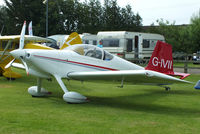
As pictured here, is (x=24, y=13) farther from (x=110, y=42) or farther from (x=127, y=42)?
(x=127, y=42)

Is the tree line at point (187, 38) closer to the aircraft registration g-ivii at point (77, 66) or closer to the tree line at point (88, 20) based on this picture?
the tree line at point (88, 20)

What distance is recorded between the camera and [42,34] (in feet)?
166

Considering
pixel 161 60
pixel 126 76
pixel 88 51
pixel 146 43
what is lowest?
pixel 126 76

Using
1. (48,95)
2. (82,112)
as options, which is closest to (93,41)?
(48,95)

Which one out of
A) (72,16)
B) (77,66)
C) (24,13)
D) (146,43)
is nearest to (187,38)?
(146,43)

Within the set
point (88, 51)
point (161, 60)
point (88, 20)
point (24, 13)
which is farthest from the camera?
point (24, 13)

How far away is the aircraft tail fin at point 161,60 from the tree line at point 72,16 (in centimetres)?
3501

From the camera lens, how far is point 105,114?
6805 mm

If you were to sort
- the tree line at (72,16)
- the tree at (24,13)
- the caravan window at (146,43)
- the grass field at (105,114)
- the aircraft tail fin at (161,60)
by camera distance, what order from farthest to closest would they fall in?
the tree at (24,13)
the tree line at (72,16)
the caravan window at (146,43)
the aircraft tail fin at (161,60)
the grass field at (105,114)

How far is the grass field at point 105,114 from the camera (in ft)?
17.8

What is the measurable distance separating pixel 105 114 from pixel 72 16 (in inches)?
1825

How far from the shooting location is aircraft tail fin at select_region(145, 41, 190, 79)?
31.3 feet

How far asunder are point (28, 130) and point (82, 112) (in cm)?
194

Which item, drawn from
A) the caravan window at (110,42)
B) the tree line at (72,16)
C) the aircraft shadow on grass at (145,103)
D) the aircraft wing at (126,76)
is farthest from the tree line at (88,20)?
the aircraft wing at (126,76)
